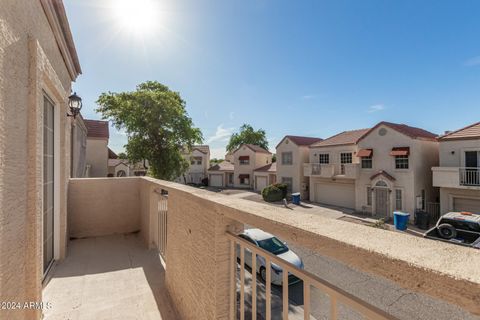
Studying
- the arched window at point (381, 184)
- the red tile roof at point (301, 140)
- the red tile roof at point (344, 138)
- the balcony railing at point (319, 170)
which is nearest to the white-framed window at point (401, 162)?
the arched window at point (381, 184)

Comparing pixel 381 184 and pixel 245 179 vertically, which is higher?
pixel 381 184

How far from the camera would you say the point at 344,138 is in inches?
785

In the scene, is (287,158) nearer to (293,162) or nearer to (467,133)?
(293,162)

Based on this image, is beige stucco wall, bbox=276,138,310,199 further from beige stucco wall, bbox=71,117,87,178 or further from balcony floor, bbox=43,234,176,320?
balcony floor, bbox=43,234,176,320

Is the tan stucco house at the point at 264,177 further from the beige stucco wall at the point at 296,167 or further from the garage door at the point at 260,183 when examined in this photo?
the beige stucco wall at the point at 296,167

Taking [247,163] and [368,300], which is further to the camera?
[247,163]

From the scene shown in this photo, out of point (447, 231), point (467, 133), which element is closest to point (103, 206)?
point (447, 231)

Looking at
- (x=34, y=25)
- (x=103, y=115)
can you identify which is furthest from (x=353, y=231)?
(x=103, y=115)

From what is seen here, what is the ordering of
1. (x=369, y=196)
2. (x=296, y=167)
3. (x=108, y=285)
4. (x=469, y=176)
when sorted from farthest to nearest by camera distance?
(x=296, y=167), (x=369, y=196), (x=469, y=176), (x=108, y=285)

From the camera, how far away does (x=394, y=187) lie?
1516cm

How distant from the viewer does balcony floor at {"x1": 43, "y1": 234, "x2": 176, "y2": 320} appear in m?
3.43

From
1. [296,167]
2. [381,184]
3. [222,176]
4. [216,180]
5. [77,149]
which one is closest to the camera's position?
[77,149]

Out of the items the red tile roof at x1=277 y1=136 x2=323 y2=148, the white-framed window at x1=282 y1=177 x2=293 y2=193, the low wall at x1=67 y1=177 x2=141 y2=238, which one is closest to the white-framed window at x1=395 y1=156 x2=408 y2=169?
the red tile roof at x1=277 y1=136 x2=323 y2=148

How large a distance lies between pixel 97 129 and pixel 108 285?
1693 cm
